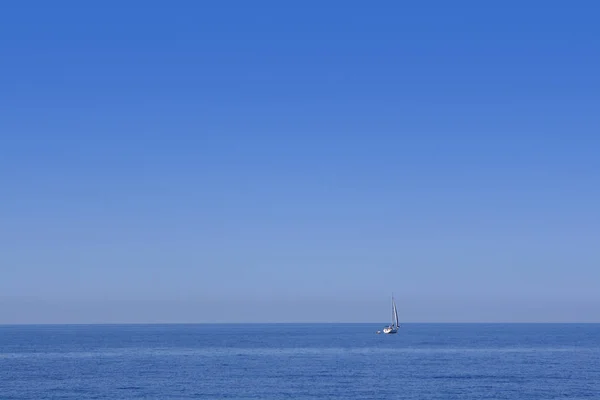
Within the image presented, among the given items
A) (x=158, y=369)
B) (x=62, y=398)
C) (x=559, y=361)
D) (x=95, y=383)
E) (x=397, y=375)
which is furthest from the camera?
(x=559, y=361)

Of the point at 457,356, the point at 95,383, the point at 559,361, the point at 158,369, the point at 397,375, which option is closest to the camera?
the point at 95,383

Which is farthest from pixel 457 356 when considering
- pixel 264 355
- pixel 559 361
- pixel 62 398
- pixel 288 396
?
pixel 62 398

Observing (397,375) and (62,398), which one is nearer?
(62,398)

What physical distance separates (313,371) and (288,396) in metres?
30.8

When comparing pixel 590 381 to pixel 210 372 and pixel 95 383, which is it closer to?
pixel 210 372

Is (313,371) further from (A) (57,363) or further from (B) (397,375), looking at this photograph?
(A) (57,363)

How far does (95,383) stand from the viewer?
10694 cm

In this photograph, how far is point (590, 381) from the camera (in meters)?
108

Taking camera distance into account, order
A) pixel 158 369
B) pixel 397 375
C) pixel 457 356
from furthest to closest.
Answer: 1. pixel 457 356
2. pixel 158 369
3. pixel 397 375

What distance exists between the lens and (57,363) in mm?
143000

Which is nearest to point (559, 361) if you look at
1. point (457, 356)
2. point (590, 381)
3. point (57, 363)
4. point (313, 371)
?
point (457, 356)

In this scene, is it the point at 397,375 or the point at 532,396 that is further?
the point at 397,375

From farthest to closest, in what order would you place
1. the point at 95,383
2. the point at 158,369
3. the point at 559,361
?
the point at 559,361 → the point at 158,369 → the point at 95,383

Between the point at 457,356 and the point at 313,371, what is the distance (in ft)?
157
